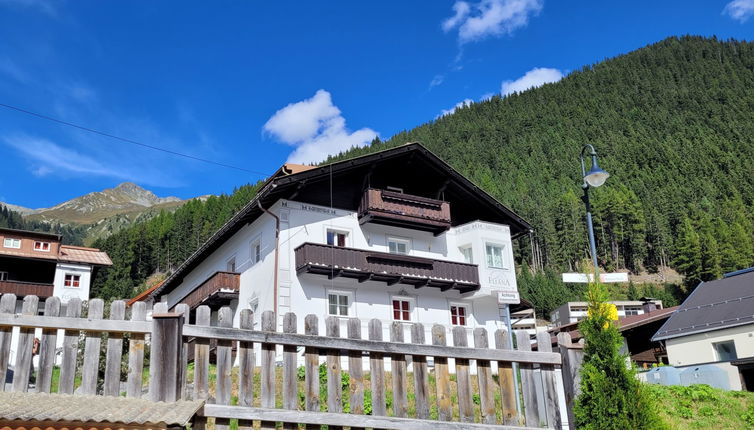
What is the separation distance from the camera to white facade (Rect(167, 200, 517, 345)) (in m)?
26.7

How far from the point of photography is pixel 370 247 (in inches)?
1154

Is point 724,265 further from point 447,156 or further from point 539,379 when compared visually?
point 539,379

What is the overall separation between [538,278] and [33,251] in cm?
6525

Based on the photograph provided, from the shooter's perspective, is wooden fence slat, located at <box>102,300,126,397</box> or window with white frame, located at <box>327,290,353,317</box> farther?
window with white frame, located at <box>327,290,353,317</box>

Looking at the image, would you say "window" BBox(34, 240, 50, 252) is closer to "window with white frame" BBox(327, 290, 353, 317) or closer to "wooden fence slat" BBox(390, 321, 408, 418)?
"window with white frame" BBox(327, 290, 353, 317)

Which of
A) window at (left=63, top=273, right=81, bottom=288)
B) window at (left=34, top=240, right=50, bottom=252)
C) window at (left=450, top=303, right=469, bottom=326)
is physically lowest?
window at (left=450, top=303, right=469, bottom=326)

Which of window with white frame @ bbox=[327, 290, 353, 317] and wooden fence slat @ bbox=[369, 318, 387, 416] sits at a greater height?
window with white frame @ bbox=[327, 290, 353, 317]

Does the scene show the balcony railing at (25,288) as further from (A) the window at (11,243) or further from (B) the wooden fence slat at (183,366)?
(B) the wooden fence slat at (183,366)

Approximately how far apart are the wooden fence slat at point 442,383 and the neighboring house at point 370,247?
59.6ft

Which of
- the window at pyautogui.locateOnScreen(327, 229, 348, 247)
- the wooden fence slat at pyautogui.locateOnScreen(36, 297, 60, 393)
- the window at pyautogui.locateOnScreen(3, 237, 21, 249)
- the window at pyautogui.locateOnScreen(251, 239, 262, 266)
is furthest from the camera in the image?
the window at pyautogui.locateOnScreen(3, 237, 21, 249)

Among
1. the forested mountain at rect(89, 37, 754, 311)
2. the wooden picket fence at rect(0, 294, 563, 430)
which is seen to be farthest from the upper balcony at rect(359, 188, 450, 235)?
the forested mountain at rect(89, 37, 754, 311)

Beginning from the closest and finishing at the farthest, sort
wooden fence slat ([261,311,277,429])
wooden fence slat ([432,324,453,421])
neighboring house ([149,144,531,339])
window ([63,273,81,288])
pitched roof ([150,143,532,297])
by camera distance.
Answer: wooden fence slat ([261,311,277,429]) → wooden fence slat ([432,324,453,421]) → neighboring house ([149,144,531,339]) → pitched roof ([150,143,532,297]) → window ([63,273,81,288])

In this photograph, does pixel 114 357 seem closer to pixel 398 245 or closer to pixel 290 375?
pixel 290 375

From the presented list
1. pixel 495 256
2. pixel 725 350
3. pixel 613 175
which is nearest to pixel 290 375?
pixel 495 256
